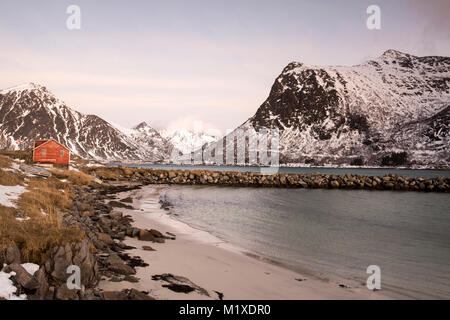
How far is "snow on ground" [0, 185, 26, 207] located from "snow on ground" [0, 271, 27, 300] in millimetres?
7104

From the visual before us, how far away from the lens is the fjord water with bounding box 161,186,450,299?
12328 mm

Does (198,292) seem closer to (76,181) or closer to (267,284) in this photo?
(267,284)

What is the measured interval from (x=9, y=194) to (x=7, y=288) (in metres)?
10.7

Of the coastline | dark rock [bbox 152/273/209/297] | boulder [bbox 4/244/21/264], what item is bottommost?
the coastline

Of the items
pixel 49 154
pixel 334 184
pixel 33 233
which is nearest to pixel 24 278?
pixel 33 233

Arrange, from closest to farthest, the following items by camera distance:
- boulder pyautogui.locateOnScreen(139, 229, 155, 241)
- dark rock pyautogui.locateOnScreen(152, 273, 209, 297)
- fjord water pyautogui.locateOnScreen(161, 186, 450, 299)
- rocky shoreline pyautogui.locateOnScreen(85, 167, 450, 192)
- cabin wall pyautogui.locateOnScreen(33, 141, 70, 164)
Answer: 1. dark rock pyautogui.locateOnScreen(152, 273, 209, 297)
2. fjord water pyautogui.locateOnScreen(161, 186, 450, 299)
3. boulder pyautogui.locateOnScreen(139, 229, 155, 241)
4. cabin wall pyautogui.locateOnScreen(33, 141, 70, 164)
5. rocky shoreline pyautogui.locateOnScreen(85, 167, 450, 192)

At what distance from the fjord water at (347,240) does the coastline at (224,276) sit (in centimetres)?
109

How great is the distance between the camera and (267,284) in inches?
407

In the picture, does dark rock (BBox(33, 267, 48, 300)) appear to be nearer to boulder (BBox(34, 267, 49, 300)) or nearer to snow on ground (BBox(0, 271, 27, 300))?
boulder (BBox(34, 267, 49, 300))

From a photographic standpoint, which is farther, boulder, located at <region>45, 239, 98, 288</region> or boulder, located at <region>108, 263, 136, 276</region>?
boulder, located at <region>108, 263, 136, 276</region>

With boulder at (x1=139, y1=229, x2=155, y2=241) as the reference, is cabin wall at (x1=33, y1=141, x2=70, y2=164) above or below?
above

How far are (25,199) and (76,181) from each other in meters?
26.8

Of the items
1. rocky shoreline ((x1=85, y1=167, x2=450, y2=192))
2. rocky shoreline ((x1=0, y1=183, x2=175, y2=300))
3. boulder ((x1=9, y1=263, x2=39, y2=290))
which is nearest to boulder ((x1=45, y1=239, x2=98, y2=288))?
rocky shoreline ((x1=0, y1=183, x2=175, y2=300))
